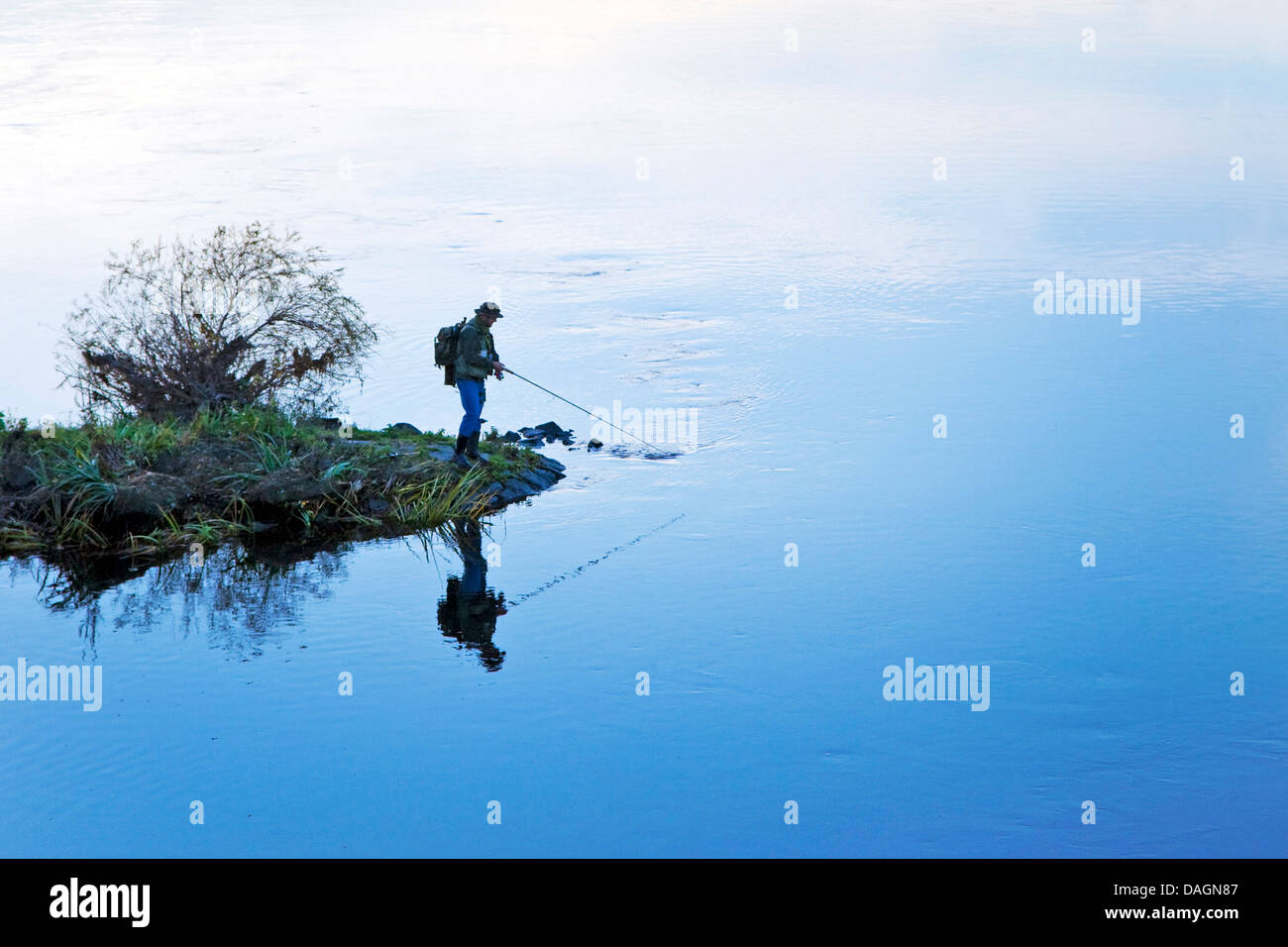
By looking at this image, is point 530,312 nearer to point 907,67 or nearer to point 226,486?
point 226,486

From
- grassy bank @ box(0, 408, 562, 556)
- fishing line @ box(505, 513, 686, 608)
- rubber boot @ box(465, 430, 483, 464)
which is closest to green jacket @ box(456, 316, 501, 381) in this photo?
rubber boot @ box(465, 430, 483, 464)

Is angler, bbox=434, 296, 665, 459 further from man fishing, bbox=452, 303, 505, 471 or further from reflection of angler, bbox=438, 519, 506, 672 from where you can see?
reflection of angler, bbox=438, 519, 506, 672

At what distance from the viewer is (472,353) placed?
18.7m

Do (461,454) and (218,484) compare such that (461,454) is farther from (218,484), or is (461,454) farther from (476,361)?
(218,484)

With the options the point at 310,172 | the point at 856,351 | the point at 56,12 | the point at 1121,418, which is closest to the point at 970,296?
the point at 856,351

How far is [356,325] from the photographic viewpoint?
22266 millimetres

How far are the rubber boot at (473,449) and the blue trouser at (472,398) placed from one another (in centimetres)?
15

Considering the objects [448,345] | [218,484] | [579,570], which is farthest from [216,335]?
[579,570]

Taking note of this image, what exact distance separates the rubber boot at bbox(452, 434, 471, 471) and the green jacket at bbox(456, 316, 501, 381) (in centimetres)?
97

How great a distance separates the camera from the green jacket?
18672mm

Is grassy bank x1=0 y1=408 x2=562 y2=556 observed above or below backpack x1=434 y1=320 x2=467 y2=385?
below

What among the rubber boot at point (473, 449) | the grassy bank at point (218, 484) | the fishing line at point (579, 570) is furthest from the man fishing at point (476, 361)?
the fishing line at point (579, 570)

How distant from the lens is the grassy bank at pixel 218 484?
58.1ft

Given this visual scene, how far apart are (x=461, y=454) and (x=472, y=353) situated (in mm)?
1458
